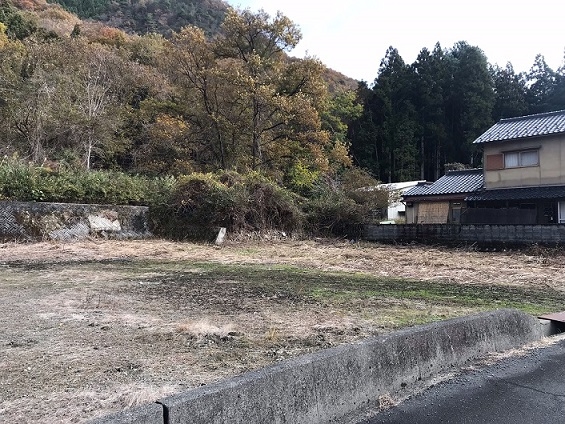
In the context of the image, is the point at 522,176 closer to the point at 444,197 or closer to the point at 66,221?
the point at 444,197

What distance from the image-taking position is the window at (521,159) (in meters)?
14.5

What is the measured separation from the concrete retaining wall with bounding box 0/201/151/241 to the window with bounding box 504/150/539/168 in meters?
12.9

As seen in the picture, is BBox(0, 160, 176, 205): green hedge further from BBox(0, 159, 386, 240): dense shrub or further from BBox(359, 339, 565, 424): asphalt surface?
BBox(359, 339, 565, 424): asphalt surface

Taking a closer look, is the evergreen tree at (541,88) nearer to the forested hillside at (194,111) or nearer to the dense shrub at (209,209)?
the forested hillside at (194,111)

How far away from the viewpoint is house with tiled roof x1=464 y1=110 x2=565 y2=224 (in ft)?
45.2

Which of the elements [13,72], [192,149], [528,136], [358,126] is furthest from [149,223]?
[358,126]

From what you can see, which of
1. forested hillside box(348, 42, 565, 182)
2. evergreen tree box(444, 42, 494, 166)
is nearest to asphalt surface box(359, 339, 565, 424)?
evergreen tree box(444, 42, 494, 166)

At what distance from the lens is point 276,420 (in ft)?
5.92

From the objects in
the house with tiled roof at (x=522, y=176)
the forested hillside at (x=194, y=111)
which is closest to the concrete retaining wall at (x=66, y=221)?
the forested hillside at (x=194, y=111)

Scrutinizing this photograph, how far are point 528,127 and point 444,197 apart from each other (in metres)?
4.26

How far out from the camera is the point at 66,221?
10156 mm

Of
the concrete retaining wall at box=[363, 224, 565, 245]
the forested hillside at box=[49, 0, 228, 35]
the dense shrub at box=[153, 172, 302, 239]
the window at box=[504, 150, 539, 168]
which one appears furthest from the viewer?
the forested hillside at box=[49, 0, 228, 35]

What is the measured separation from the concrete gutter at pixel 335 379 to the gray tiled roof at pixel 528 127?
14000 millimetres

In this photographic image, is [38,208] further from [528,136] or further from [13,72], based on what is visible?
[528,136]
